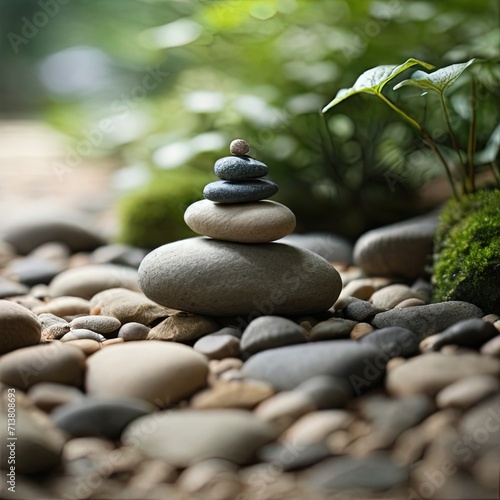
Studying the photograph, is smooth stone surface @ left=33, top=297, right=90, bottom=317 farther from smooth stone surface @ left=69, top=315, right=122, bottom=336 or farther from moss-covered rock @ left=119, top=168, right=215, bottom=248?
moss-covered rock @ left=119, top=168, right=215, bottom=248

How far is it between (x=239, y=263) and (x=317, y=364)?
551mm

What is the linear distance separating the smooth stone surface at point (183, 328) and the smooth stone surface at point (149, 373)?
26 centimetres

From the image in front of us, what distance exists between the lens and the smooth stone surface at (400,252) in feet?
9.29

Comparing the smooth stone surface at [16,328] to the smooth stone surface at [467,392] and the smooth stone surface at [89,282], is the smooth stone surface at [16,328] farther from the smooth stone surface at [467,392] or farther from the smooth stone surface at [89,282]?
the smooth stone surface at [467,392]

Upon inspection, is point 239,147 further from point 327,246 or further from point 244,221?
point 327,246

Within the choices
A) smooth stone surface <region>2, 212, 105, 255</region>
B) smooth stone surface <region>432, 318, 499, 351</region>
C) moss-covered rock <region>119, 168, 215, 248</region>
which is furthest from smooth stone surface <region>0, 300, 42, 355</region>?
smooth stone surface <region>2, 212, 105, 255</region>

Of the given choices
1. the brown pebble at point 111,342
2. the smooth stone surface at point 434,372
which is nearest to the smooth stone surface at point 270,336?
the smooth stone surface at point 434,372

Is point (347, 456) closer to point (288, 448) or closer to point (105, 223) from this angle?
point (288, 448)

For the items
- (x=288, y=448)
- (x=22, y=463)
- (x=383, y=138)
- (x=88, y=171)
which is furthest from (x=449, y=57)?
(x=88, y=171)

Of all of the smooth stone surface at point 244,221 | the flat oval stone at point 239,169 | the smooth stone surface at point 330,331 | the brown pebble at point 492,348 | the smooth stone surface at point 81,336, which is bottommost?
the smooth stone surface at point 81,336

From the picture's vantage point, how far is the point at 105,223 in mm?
4293

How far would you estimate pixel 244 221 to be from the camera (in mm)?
2164

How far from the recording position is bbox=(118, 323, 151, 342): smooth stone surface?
6.90ft

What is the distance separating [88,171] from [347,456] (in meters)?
5.09
